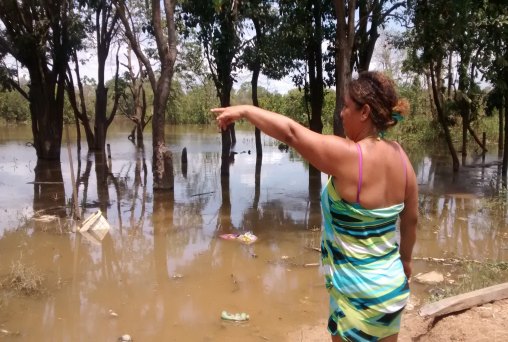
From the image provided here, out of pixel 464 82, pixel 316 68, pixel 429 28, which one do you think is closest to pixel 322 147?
pixel 429 28

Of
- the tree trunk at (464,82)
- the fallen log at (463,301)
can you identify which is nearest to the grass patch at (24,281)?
the fallen log at (463,301)

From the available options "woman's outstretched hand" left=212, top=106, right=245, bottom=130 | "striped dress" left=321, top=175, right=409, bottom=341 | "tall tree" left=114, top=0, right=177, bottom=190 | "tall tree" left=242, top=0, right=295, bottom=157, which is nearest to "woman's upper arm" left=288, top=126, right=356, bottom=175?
"striped dress" left=321, top=175, right=409, bottom=341

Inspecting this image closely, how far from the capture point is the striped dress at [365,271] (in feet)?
6.31

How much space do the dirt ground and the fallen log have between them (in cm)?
4

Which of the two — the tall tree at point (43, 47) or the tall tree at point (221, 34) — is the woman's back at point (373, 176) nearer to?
the tall tree at point (221, 34)

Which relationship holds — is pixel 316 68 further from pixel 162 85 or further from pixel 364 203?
pixel 364 203

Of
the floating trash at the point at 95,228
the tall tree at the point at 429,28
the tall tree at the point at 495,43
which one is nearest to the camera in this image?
the floating trash at the point at 95,228

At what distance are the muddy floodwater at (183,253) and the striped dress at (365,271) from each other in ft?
8.16

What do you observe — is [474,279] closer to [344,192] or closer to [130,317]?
[130,317]

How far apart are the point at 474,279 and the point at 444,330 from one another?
1698 mm

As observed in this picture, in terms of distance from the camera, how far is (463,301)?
149 inches

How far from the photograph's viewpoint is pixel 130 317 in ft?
15.6

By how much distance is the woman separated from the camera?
1.86m

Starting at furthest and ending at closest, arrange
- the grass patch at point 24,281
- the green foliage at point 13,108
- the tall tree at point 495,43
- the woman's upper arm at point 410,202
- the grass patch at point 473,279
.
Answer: the green foliage at point 13,108
the tall tree at point 495,43
the grass patch at point 24,281
the grass patch at point 473,279
the woman's upper arm at point 410,202
